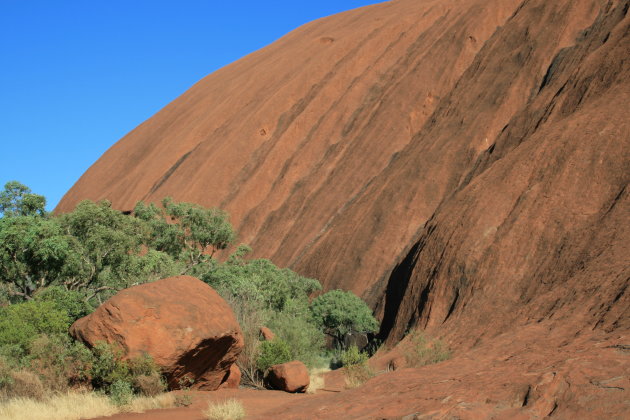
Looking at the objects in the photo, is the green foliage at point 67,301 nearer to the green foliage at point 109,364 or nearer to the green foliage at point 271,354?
the green foliage at point 109,364

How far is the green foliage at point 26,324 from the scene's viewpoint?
43.4ft

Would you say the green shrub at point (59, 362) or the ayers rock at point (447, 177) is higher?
the ayers rock at point (447, 177)

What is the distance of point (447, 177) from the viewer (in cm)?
3058

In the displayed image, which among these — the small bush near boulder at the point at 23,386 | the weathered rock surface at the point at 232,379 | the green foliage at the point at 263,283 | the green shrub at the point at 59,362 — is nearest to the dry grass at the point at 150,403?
the green shrub at the point at 59,362

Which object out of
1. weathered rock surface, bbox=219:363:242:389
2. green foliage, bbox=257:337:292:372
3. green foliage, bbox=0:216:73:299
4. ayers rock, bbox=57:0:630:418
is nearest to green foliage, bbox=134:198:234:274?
ayers rock, bbox=57:0:630:418

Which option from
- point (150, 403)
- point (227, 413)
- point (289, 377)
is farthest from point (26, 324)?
point (227, 413)

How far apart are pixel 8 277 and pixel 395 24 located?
34229 mm

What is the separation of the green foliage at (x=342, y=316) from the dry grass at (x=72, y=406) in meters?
14.9

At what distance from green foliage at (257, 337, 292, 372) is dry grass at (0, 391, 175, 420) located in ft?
13.2

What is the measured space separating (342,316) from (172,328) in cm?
1460

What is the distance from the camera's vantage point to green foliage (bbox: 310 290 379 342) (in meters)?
25.9

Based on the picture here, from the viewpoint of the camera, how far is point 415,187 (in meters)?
31.5

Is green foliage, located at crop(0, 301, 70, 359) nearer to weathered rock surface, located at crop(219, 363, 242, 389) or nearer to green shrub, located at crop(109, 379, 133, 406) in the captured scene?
green shrub, located at crop(109, 379, 133, 406)

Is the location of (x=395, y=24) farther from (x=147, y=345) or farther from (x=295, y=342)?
(x=147, y=345)
